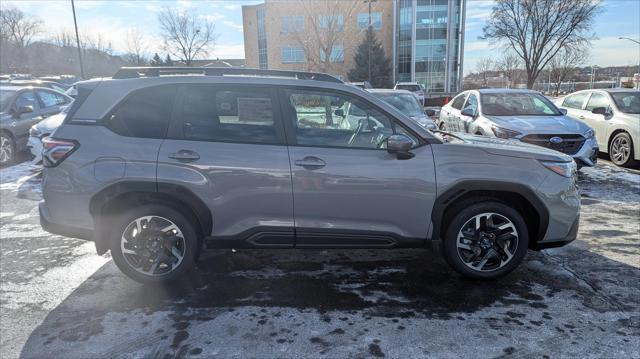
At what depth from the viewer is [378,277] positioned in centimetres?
399

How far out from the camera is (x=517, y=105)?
8578mm

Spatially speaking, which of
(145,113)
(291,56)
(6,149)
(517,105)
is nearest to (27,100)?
(6,149)

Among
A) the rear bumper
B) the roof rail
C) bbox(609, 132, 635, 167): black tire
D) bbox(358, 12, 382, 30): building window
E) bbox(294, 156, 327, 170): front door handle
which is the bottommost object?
bbox(609, 132, 635, 167): black tire

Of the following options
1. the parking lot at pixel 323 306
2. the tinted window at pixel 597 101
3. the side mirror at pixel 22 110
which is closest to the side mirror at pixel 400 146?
the parking lot at pixel 323 306

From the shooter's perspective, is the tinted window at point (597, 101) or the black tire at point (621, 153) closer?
the black tire at point (621, 153)

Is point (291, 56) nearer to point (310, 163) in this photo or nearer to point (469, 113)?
point (469, 113)

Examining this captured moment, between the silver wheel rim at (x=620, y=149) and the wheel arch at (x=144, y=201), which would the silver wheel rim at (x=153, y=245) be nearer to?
the wheel arch at (x=144, y=201)

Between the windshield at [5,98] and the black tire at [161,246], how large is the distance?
8291mm

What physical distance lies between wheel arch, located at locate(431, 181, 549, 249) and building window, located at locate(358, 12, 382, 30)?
51640 millimetres

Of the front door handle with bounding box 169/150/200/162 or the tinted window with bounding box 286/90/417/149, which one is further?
the tinted window with bounding box 286/90/417/149

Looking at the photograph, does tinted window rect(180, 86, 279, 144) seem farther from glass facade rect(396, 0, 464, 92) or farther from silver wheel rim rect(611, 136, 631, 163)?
glass facade rect(396, 0, 464, 92)

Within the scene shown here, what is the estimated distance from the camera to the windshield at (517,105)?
8391mm

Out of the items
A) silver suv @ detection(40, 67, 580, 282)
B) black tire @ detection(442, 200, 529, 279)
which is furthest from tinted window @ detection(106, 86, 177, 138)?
black tire @ detection(442, 200, 529, 279)

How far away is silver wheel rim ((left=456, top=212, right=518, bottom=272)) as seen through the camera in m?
3.77
